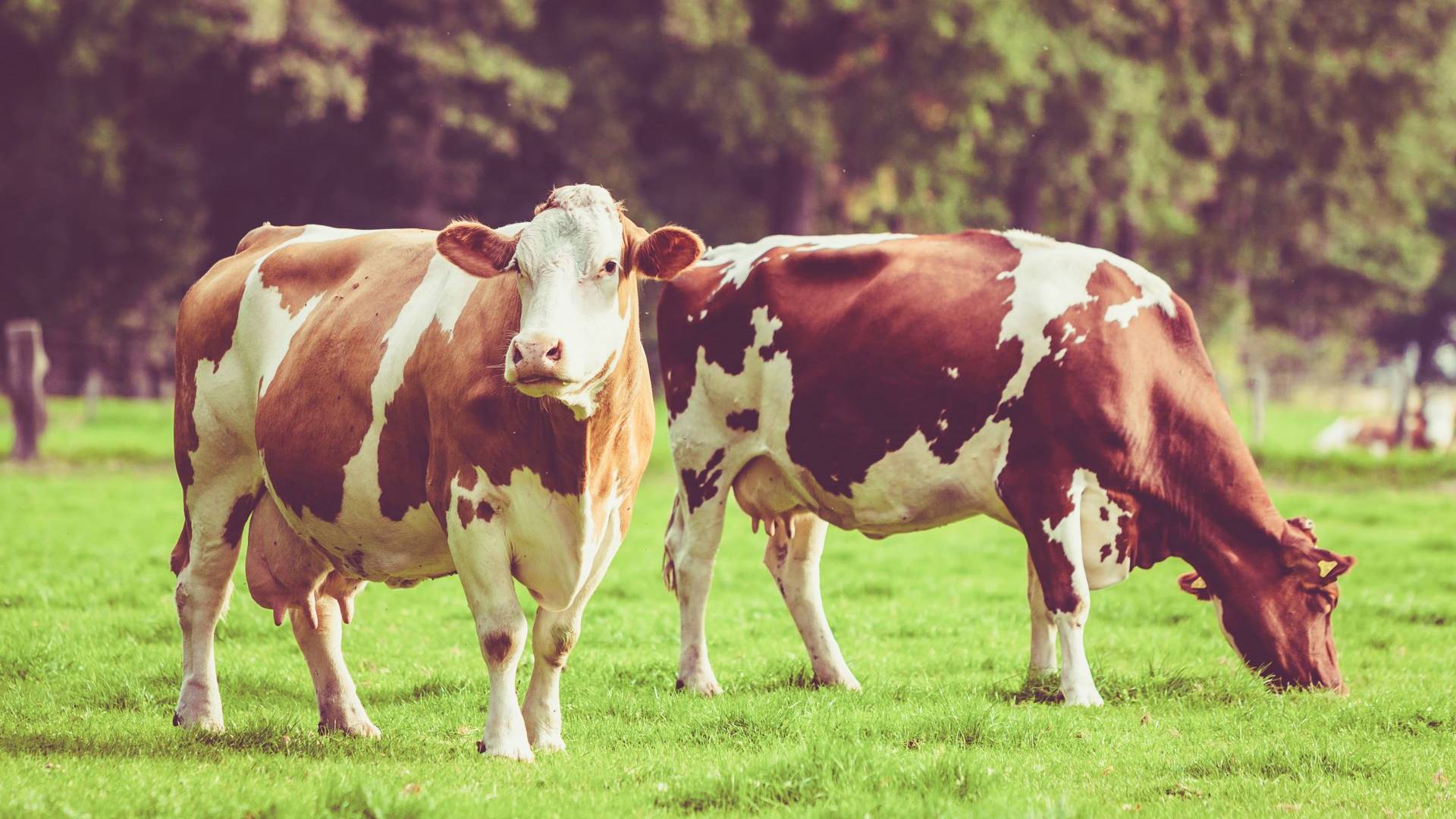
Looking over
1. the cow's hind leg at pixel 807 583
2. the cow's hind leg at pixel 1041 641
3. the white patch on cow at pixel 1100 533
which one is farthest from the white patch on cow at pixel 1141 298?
the cow's hind leg at pixel 807 583

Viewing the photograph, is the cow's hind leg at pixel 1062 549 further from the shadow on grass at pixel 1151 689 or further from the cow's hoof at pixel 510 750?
the cow's hoof at pixel 510 750

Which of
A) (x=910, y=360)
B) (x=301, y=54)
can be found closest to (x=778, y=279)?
(x=910, y=360)

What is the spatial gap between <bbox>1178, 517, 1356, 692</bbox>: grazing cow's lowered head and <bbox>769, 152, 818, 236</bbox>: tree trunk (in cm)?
2411

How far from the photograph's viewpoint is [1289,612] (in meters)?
7.34

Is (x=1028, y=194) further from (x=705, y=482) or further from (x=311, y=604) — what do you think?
(x=311, y=604)

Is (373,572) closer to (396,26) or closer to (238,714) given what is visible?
(238,714)

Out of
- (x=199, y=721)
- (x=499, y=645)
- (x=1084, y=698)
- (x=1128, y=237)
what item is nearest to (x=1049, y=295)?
(x=1084, y=698)

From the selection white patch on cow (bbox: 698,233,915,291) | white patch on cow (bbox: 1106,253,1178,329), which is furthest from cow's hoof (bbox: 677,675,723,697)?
white patch on cow (bbox: 1106,253,1178,329)

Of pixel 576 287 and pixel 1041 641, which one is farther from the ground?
pixel 576 287

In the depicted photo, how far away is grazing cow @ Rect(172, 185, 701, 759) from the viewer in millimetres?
5602

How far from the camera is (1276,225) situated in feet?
119

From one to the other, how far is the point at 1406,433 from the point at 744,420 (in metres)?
20.5

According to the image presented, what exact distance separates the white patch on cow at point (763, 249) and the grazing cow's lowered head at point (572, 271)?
7.20 ft

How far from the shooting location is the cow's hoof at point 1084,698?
6.85 metres
